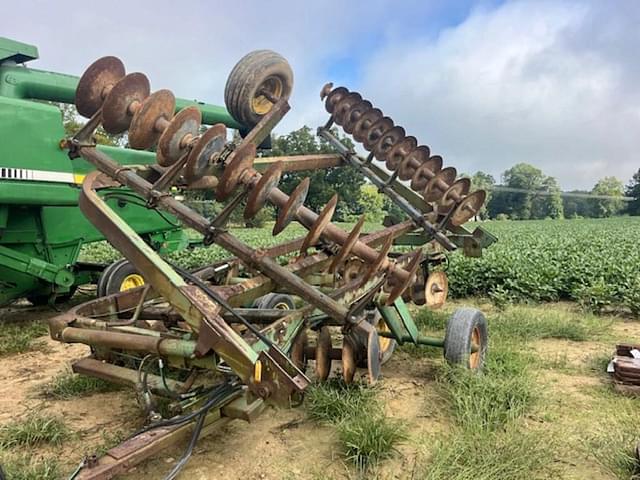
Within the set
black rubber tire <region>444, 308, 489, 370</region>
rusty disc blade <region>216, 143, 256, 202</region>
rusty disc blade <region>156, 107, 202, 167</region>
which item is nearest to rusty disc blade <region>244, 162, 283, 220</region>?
rusty disc blade <region>216, 143, 256, 202</region>

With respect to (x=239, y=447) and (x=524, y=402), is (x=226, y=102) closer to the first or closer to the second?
(x=239, y=447)

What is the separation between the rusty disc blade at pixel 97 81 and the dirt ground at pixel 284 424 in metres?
2.23

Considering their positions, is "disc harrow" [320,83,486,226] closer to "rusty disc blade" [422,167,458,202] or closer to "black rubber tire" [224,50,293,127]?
"rusty disc blade" [422,167,458,202]

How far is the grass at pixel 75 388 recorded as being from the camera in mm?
4096

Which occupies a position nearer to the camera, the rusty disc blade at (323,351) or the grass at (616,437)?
the grass at (616,437)

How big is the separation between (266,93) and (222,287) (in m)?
2.41

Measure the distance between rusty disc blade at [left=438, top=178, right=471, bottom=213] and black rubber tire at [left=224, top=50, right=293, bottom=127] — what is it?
2097 mm

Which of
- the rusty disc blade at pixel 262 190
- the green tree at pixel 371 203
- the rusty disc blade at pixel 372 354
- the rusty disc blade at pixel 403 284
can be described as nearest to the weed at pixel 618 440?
the rusty disc blade at pixel 372 354

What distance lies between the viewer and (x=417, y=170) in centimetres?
578

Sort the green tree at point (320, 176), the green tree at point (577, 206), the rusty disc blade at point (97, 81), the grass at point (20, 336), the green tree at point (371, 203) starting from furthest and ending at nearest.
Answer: the green tree at point (577, 206)
the green tree at point (371, 203)
the green tree at point (320, 176)
the grass at point (20, 336)
the rusty disc blade at point (97, 81)

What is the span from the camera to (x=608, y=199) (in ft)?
331

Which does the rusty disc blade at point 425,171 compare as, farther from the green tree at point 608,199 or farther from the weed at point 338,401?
the green tree at point 608,199

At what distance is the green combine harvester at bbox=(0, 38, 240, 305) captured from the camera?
523 centimetres

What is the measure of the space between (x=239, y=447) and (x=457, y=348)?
1853mm
